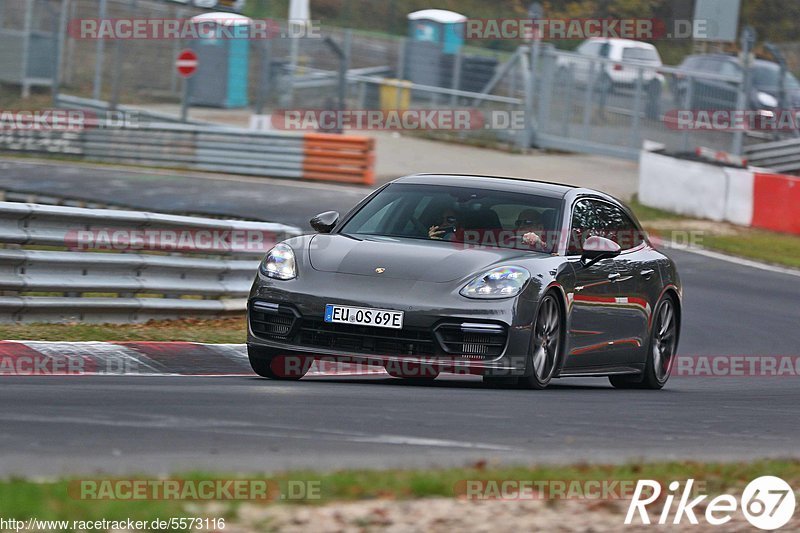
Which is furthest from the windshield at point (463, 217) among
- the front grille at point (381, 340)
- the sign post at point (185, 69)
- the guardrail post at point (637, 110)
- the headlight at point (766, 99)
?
the headlight at point (766, 99)

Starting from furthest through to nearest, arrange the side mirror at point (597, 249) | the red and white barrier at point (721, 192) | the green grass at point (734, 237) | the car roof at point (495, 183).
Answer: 1. the red and white barrier at point (721, 192)
2. the green grass at point (734, 237)
3. the car roof at point (495, 183)
4. the side mirror at point (597, 249)

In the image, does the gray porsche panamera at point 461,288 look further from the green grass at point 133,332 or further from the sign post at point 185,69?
the sign post at point 185,69

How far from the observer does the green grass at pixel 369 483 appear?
15.1ft

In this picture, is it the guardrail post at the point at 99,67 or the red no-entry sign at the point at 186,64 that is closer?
the red no-entry sign at the point at 186,64

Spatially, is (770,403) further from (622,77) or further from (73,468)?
(622,77)

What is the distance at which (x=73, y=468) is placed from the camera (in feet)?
17.5

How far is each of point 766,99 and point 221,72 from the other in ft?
46.4

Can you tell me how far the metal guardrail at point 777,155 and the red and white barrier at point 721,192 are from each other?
452cm

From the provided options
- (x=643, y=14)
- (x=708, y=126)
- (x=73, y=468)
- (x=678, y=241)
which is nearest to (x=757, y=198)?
(x=678, y=241)

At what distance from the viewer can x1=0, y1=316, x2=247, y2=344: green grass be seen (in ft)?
33.7

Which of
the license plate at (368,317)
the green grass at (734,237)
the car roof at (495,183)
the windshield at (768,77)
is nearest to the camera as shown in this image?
the license plate at (368,317)

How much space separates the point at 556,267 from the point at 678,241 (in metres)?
13.6

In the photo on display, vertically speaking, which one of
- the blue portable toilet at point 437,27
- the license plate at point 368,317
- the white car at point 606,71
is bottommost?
the license plate at point 368,317

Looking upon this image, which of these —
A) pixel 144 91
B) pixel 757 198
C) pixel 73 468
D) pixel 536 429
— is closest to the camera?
pixel 73 468
